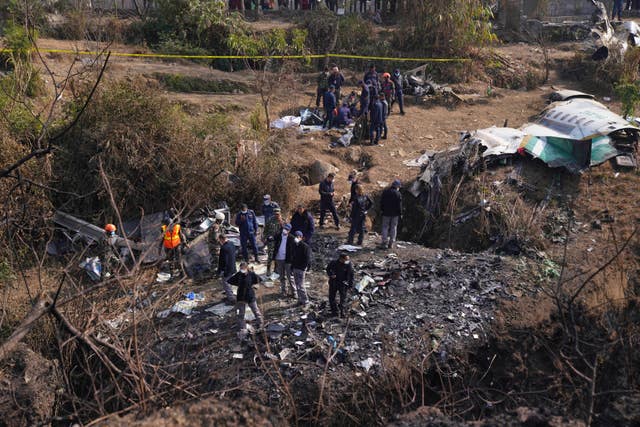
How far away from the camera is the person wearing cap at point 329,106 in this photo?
14906 millimetres

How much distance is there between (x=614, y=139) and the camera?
42.7ft

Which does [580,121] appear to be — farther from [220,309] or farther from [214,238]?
[220,309]

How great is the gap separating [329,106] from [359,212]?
5.05 metres

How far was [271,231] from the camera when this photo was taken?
10578 millimetres

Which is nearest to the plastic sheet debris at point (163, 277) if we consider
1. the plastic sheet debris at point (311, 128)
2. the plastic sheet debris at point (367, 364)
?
the plastic sheet debris at point (367, 364)

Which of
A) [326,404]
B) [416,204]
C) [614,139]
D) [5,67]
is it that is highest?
[5,67]

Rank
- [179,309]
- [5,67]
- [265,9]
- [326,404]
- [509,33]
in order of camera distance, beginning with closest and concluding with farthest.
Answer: [326,404], [179,309], [5,67], [509,33], [265,9]

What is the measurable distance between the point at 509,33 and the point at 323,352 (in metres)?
16.6

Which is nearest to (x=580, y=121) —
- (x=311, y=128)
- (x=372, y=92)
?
(x=372, y=92)

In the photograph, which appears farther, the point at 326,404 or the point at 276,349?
the point at 276,349

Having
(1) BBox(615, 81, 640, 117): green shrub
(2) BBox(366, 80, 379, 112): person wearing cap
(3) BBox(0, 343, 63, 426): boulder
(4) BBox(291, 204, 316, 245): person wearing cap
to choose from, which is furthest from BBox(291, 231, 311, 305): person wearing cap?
(1) BBox(615, 81, 640, 117): green shrub

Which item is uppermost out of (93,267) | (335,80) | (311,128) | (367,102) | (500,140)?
(335,80)

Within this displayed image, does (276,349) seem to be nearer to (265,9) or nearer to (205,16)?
(205,16)

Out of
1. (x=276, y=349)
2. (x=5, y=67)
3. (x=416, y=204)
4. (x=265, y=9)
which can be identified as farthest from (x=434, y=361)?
(x=265, y=9)
